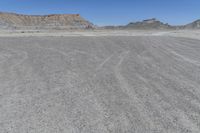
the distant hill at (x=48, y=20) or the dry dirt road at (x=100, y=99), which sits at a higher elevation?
the distant hill at (x=48, y=20)

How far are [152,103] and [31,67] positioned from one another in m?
6.00

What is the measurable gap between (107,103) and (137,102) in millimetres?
643

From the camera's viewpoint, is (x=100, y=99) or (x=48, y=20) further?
(x=48, y=20)

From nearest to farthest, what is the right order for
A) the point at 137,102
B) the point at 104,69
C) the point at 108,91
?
1. the point at 137,102
2. the point at 108,91
3. the point at 104,69

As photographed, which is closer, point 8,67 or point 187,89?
point 187,89

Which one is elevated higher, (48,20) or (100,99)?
(48,20)

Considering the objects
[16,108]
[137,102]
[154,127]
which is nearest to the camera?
[154,127]

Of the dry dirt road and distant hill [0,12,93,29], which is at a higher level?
distant hill [0,12,93,29]

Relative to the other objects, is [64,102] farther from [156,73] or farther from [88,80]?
[156,73]

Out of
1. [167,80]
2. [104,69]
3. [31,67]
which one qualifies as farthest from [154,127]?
[31,67]

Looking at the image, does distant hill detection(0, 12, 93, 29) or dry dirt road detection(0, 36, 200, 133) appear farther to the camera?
distant hill detection(0, 12, 93, 29)

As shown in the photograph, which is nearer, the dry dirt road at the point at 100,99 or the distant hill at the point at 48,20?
the dry dirt road at the point at 100,99

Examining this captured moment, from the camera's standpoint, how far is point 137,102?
245 inches

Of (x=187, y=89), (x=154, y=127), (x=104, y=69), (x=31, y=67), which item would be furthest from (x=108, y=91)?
(x=31, y=67)
